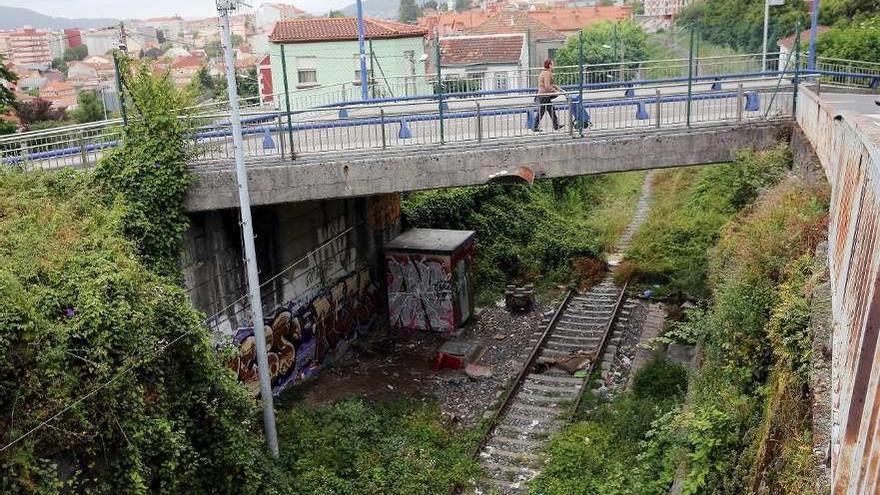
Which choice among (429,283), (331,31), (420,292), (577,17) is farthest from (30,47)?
(429,283)

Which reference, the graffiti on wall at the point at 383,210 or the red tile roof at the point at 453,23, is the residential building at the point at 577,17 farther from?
the graffiti on wall at the point at 383,210

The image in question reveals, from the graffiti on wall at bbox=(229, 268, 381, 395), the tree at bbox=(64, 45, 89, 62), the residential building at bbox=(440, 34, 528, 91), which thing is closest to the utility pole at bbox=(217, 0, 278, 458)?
the graffiti on wall at bbox=(229, 268, 381, 395)

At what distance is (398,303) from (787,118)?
10.5m

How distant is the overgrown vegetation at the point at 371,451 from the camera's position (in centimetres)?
1273

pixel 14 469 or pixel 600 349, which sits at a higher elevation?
pixel 14 469

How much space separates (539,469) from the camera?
44.3 ft

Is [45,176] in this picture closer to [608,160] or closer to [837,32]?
[608,160]

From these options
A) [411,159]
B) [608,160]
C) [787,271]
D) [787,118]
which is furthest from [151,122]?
[787,118]

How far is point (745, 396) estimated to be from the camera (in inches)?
382

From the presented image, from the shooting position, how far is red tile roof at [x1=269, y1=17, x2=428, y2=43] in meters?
36.8

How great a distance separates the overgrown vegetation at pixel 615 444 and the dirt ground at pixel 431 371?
237cm

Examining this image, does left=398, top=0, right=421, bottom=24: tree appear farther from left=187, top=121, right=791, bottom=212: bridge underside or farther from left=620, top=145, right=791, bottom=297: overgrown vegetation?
left=187, top=121, right=791, bottom=212: bridge underside

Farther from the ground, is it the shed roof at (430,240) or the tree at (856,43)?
the tree at (856,43)

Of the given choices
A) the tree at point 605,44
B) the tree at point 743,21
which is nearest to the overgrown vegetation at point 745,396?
the tree at point 605,44
